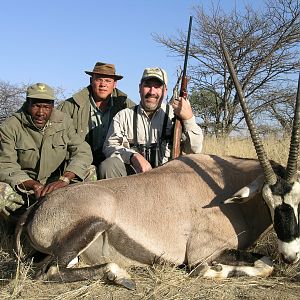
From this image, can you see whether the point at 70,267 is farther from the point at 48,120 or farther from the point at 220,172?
the point at 48,120

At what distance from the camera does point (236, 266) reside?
375cm

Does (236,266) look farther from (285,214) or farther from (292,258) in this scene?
(285,214)

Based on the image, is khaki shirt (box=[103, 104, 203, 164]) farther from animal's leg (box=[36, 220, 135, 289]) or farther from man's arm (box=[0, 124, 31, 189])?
animal's leg (box=[36, 220, 135, 289])

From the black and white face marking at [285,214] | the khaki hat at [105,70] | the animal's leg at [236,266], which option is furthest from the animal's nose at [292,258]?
the khaki hat at [105,70]

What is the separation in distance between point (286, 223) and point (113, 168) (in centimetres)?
218

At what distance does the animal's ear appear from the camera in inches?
147

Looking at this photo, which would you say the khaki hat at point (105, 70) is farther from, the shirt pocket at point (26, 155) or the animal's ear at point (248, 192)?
the animal's ear at point (248, 192)

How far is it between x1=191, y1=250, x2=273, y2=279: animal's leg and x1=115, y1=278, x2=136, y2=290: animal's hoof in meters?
0.51

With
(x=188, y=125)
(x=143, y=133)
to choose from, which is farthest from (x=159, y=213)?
(x=143, y=133)

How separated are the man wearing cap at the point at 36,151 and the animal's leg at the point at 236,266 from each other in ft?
5.83

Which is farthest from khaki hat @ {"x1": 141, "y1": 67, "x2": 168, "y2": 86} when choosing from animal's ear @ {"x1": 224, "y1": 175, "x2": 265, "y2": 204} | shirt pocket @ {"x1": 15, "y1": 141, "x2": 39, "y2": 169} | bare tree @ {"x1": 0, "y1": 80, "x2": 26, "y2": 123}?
bare tree @ {"x1": 0, "y1": 80, "x2": 26, "y2": 123}

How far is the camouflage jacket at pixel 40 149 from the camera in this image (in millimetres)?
5050

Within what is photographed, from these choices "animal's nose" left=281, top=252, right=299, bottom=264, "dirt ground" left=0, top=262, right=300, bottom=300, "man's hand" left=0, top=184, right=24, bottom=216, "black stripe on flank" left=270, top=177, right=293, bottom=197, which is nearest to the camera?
"dirt ground" left=0, top=262, right=300, bottom=300

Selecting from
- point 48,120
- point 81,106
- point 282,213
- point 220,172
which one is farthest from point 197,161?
point 81,106
